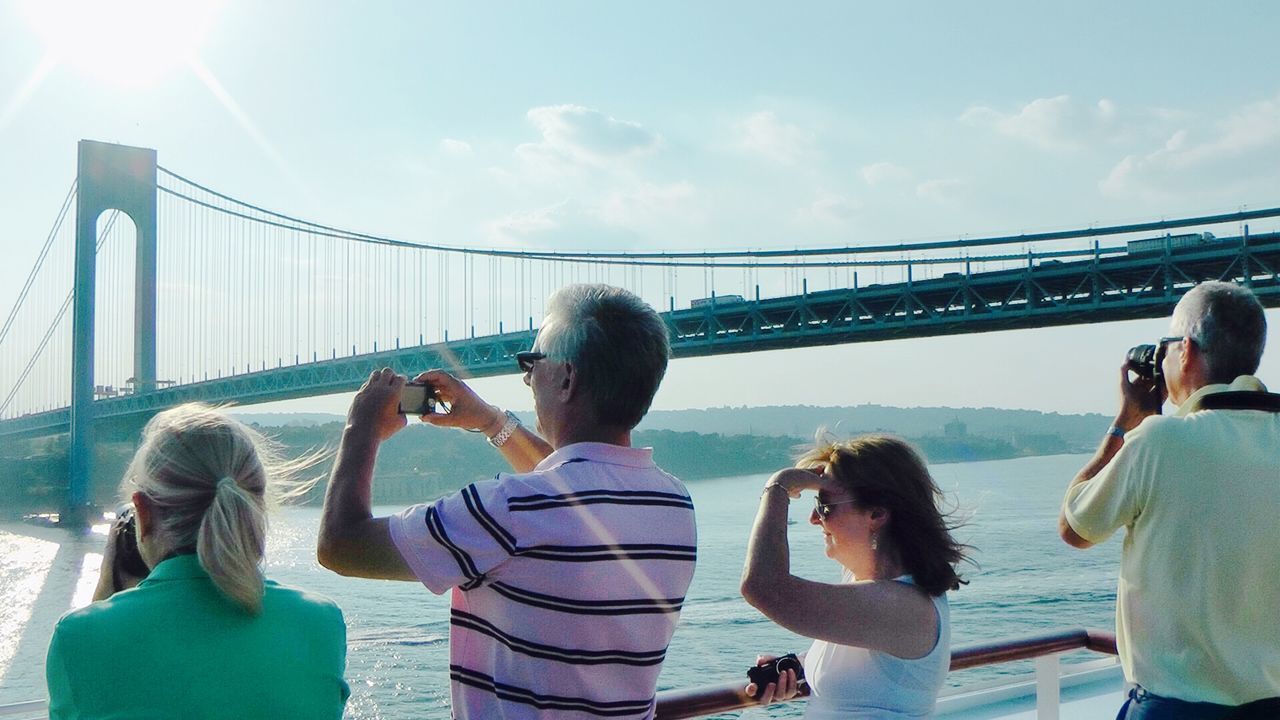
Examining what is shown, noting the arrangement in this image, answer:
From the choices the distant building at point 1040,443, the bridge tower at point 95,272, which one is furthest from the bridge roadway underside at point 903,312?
the distant building at point 1040,443

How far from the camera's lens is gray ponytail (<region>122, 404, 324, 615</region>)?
0.85 meters

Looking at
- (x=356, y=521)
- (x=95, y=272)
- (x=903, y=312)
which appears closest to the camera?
(x=356, y=521)

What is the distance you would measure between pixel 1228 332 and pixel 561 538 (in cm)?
87

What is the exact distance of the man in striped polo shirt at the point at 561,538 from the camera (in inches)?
32.2

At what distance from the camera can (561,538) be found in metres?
0.84

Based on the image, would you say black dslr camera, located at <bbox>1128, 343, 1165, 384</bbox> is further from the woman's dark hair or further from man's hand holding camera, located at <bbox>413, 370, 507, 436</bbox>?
man's hand holding camera, located at <bbox>413, 370, 507, 436</bbox>

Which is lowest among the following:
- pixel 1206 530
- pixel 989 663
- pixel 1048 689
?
pixel 1048 689

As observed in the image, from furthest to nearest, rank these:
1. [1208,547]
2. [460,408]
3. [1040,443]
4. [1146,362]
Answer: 1. [1040,443]
2. [1146,362]
3. [1208,547]
4. [460,408]

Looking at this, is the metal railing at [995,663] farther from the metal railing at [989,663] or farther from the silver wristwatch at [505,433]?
the silver wristwatch at [505,433]

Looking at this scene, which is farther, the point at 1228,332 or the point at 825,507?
the point at 1228,332

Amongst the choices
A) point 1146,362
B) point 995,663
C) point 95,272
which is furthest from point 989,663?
point 95,272

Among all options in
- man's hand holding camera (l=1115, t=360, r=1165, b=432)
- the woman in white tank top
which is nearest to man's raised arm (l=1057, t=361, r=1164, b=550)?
man's hand holding camera (l=1115, t=360, r=1165, b=432)

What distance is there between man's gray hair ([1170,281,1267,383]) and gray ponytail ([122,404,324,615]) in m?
1.04

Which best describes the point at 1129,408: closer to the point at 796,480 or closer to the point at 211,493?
the point at 796,480
